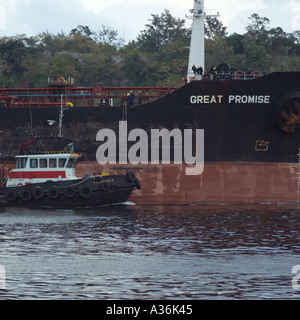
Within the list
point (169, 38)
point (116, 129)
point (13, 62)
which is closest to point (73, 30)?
point (169, 38)

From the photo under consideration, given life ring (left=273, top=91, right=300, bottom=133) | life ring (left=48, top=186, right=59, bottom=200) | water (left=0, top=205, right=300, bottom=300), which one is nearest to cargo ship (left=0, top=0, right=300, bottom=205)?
life ring (left=273, top=91, right=300, bottom=133)

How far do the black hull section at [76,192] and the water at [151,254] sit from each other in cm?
167

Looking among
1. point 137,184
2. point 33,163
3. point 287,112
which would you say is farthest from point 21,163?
point 287,112

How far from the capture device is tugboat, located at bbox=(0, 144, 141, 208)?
32.0m

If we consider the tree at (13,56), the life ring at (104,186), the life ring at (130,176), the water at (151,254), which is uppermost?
the tree at (13,56)

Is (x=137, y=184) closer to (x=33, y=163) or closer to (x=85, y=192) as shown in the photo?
(x=85, y=192)

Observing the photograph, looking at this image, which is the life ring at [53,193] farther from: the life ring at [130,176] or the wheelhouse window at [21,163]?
the life ring at [130,176]

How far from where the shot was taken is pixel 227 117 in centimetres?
3319

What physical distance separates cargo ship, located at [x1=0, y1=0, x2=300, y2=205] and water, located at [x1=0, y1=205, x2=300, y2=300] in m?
2.24

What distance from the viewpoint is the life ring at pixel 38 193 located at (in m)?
32.4

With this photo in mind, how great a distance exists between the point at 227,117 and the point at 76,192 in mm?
9281

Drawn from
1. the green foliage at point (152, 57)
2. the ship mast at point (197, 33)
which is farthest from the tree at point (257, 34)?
the ship mast at point (197, 33)
